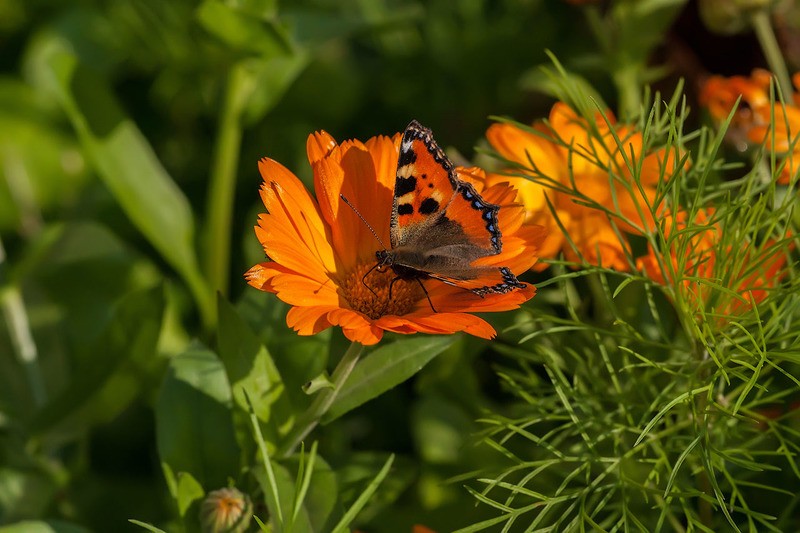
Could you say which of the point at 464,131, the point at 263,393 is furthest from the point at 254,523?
the point at 464,131

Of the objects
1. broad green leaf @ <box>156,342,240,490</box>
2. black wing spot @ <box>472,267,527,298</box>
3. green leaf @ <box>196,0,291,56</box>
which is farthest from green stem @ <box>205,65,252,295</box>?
black wing spot @ <box>472,267,527,298</box>

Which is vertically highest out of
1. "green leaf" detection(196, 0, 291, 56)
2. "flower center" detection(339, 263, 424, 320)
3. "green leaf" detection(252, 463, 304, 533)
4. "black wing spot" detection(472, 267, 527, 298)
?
"green leaf" detection(196, 0, 291, 56)

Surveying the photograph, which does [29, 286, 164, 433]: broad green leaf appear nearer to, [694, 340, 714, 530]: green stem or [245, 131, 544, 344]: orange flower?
[245, 131, 544, 344]: orange flower

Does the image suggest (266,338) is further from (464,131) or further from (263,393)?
Result: (464,131)

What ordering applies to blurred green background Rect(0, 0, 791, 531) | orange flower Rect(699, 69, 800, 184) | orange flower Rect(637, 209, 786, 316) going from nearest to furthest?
1. orange flower Rect(637, 209, 786, 316)
2. orange flower Rect(699, 69, 800, 184)
3. blurred green background Rect(0, 0, 791, 531)

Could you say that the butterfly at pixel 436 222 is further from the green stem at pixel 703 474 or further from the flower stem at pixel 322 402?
the green stem at pixel 703 474

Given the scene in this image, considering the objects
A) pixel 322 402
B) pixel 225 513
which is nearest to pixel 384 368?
pixel 322 402

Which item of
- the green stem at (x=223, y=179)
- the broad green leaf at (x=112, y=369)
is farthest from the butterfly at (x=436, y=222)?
the green stem at (x=223, y=179)
